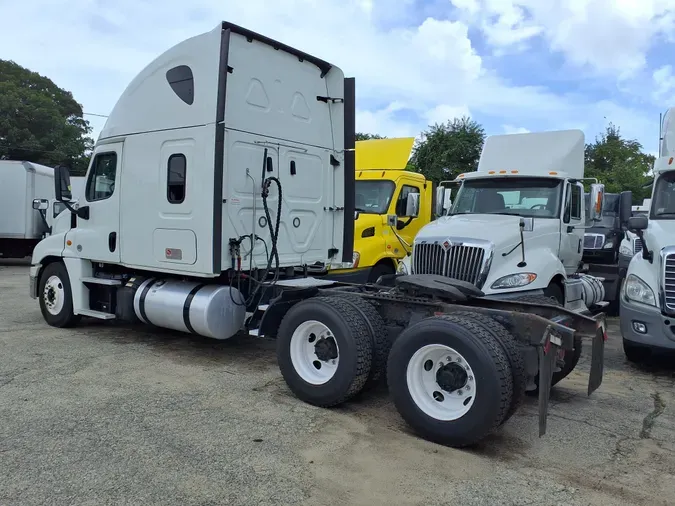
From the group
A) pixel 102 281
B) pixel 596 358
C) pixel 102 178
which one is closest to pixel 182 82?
pixel 102 178

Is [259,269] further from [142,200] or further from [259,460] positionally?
[259,460]

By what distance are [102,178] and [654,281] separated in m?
7.03

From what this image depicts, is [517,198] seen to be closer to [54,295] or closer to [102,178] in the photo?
[102,178]

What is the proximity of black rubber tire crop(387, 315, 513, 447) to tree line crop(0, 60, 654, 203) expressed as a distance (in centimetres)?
2132

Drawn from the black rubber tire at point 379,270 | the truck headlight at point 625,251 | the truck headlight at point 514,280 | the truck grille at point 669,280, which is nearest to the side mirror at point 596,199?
the truck headlight at point 514,280

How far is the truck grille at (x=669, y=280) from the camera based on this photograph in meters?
6.31

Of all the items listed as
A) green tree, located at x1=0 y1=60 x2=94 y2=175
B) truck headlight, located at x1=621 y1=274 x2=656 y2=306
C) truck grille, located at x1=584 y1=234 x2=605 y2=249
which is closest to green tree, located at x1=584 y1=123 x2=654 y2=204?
truck grille, located at x1=584 y1=234 x2=605 y2=249

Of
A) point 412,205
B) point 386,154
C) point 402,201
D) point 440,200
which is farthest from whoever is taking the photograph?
point 386,154

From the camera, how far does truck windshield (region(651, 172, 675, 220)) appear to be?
7.36 metres

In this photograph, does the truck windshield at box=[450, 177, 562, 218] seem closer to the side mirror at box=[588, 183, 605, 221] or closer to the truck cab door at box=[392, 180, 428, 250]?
the side mirror at box=[588, 183, 605, 221]

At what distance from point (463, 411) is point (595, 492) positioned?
998 mm

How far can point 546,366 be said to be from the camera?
4203mm

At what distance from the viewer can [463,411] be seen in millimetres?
4285

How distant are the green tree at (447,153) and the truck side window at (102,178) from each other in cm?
1887
